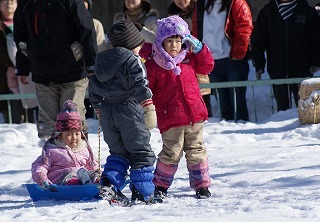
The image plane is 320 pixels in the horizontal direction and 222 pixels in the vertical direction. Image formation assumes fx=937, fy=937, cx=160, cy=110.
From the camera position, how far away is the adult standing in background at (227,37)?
1083 centimetres

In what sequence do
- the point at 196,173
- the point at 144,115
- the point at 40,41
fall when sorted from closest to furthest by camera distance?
the point at 144,115 < the point at 196,173 < the point at 40,41

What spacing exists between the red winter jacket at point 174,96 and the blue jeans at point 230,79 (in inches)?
163

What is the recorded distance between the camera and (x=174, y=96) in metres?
6.92

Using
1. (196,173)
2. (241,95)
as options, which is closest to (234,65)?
(241,95)

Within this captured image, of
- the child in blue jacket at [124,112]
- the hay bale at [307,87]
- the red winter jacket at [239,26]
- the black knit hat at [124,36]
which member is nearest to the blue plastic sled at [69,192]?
the child in blue jacket at [124,112]

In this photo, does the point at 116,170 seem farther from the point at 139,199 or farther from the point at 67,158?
the point at 67,158

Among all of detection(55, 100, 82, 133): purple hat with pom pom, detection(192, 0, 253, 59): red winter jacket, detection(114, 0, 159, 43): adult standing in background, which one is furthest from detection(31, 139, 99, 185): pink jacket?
detection(114, 0, 159, 43): adult standing in background

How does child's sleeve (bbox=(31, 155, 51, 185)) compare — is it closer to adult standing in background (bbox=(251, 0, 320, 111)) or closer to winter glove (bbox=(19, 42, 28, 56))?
winter glove (bbox=(19, 42, 28, 56))

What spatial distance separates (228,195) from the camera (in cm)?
684

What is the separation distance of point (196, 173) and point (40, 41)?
245 centimetres

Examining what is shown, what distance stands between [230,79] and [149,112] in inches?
191

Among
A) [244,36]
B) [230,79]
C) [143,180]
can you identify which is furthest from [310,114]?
[143,180]

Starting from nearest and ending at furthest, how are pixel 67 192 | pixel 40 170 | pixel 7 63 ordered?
1. pixel 67 192
2. pixel 40 170
3. pixel 7 63

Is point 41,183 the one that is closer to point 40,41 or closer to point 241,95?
point 40,41
